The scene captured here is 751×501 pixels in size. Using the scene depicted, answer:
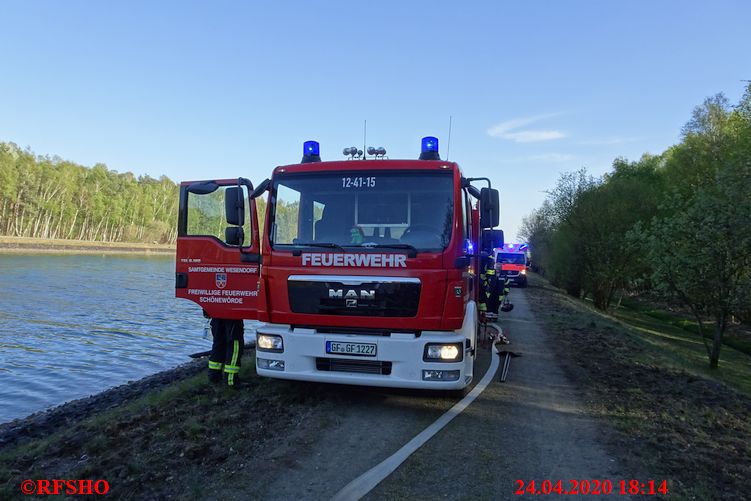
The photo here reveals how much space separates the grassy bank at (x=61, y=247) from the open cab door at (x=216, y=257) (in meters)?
59.9

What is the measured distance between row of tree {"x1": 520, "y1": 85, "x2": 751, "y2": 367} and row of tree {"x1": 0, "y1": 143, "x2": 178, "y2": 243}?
71.5 m

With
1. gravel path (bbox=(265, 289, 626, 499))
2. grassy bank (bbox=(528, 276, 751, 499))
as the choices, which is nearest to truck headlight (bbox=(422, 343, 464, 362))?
gravel path (bbox=(265, 289, 626, 499))

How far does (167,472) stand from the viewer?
424 cm

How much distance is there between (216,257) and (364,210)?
223 centimetres

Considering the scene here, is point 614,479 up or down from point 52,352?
up

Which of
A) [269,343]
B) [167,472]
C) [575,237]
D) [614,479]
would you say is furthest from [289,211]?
[575,237]

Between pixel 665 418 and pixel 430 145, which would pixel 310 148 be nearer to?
pixel 430 145

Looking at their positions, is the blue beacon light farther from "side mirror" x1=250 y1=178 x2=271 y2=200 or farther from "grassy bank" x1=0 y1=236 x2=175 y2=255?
"grassy bank" x1=0 y1=236 x2=175 y2=255

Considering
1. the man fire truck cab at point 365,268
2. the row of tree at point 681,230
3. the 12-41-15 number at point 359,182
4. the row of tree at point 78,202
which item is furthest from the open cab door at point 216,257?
the row of tree at point 78,202

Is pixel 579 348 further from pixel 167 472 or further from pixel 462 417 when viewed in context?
pixel 167 472

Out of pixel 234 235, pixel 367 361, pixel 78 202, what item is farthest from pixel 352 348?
pixel 78 202

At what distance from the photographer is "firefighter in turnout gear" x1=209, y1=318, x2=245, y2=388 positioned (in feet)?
22.6

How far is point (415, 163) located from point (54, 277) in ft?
111

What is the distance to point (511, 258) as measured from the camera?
1273 inches
